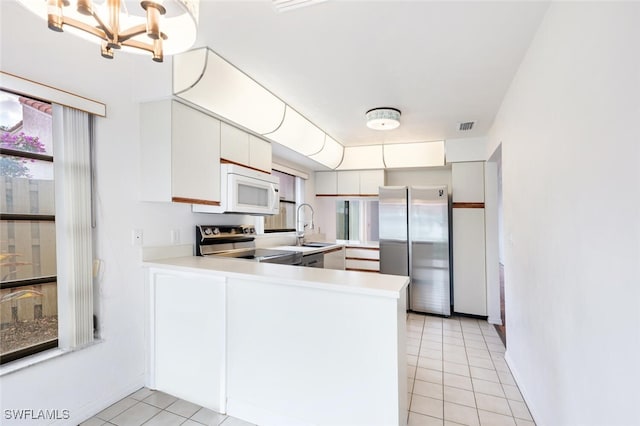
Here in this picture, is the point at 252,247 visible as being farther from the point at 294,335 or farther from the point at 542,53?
the point at 542,53

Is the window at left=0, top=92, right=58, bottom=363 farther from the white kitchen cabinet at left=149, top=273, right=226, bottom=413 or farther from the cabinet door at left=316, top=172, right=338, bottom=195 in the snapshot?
the cabinet door at left=316, top=172, right=338, bottom=195

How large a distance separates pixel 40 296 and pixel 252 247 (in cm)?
183

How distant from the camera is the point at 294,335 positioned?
5.77ft

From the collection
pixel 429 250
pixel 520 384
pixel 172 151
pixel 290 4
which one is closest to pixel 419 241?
pixel 429 250

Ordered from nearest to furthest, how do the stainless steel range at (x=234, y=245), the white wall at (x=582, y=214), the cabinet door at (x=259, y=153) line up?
1. the white wall at (x=582, y=214)
2. the stainless steel range at (x=234, y=245)
3. the cabinet door at (x=259, y=153)

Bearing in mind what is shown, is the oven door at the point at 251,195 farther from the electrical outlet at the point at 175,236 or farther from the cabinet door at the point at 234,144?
the electrical outlet at the point at 175,236

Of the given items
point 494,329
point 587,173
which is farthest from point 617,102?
point 494,329

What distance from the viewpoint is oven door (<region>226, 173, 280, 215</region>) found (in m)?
2.57

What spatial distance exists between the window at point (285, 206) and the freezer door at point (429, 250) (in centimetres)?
177

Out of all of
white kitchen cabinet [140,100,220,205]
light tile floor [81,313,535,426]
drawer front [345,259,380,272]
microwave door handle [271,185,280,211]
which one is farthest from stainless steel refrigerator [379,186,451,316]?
white kitchen cabinet [140,100,220,205]

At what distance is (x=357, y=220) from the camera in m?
5.17

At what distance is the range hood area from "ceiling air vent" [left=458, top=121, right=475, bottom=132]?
573 mm

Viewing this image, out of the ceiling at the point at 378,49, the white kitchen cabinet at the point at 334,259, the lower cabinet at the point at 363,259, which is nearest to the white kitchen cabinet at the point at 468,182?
the ceiling at the point at 378,49

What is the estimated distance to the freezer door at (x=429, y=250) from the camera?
4.11 m
